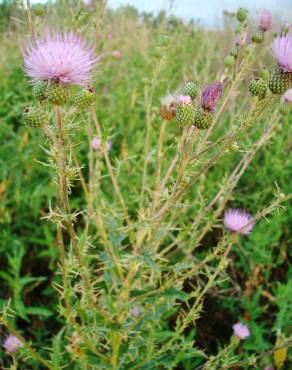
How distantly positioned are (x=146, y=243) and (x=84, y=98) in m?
0.39

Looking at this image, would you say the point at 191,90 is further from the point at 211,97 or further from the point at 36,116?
the point at 36,116

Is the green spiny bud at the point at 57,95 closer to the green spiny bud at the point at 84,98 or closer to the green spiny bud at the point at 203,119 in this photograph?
the green spiny bud at the point at 84,98

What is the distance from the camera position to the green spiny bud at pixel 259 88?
105 cm

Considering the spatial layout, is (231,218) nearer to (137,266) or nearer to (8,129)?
(137,266)

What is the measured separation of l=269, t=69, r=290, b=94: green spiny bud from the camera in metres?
1.06

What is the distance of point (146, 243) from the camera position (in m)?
1.19

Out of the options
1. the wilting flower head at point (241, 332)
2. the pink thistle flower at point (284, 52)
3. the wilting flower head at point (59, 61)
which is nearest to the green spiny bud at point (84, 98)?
the wilting flower head at point (59, 61)

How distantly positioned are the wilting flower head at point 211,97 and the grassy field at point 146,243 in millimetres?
66

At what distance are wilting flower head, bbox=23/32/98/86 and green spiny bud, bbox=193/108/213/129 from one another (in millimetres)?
249

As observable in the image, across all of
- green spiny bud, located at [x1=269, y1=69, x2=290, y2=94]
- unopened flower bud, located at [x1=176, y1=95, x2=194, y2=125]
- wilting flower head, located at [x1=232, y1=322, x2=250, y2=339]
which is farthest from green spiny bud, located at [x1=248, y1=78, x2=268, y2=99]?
wilting flower head, located at [x1=232, y1=322, x2=250, y2=339]

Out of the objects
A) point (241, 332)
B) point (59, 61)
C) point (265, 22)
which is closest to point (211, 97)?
point (59, 61)

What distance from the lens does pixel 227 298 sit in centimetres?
179

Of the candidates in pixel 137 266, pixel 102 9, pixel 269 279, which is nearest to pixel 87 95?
pixel 137 266

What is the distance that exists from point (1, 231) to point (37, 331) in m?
0.46
